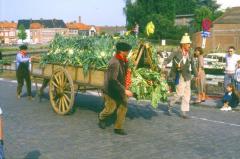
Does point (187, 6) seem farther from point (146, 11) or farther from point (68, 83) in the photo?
point (68, 83)

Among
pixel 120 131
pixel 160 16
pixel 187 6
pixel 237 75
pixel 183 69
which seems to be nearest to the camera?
pixel 120 131

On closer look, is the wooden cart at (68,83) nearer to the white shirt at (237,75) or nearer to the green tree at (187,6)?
the white shirt at (237,75)

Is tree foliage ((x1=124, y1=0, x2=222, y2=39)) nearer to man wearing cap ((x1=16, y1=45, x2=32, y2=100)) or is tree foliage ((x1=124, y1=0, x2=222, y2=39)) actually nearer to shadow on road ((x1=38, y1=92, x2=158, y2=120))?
man wearing cap ((x1=16, y1=45, x2=32, y2=100))

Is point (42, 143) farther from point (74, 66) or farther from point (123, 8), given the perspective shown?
point (123, 8)

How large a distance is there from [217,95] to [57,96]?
6.51 metres

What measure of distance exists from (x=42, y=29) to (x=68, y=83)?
6512 inches

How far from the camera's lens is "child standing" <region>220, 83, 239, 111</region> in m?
13.4

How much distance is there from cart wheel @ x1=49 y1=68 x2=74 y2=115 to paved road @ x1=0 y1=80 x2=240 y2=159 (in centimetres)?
24

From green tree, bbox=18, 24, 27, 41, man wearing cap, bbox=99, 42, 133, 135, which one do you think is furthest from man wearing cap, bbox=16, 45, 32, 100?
green tree, bbox=18, 24, 27, 41

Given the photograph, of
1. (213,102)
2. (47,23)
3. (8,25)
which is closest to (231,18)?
(213,102)

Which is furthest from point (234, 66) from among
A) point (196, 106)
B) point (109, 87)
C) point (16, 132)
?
point (16, 132)

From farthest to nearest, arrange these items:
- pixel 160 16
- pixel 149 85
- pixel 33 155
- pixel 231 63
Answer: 1. pixel 160 16
2. pixel 231 63
3. pixel 149 85
4. pixel 33 155

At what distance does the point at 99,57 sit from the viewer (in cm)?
1108

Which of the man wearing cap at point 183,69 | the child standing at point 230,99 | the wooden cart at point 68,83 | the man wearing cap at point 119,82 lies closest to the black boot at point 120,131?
the man wearing cap at point 119,82
